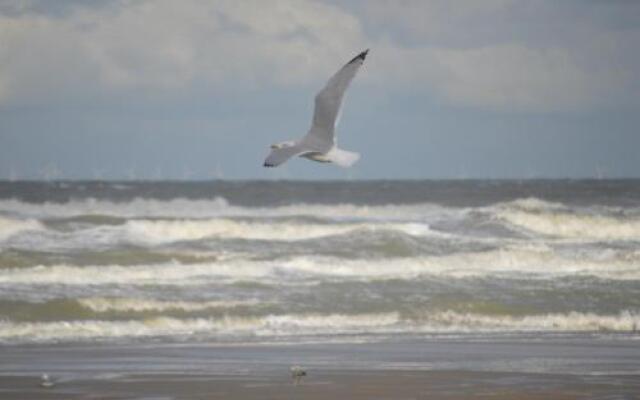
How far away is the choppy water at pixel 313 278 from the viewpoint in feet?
61.8

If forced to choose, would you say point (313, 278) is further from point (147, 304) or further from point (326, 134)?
point (326, 134)

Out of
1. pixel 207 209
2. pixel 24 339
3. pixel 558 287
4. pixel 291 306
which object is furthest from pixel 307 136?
pixel 207 209

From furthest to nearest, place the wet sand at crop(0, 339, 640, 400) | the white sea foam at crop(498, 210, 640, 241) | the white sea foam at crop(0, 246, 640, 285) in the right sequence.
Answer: the white sea foam at crop(498, 210, 640, 241) → the white sea foam at crop(0, 246, 640, 285) → the wet sand at crop(0, 339, 640, 400)

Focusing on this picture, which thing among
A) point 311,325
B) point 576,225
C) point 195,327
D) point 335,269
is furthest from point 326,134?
point 576,225

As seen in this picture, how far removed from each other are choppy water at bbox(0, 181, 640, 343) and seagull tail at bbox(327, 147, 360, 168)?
393 centimetres

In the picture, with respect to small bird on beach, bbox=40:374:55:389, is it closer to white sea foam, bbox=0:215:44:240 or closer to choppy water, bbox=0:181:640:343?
choppy water, bbox=0:181:640:343

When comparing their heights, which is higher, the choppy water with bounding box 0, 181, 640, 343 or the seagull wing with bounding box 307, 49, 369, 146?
the seagull wing with bounding box 307, 49, 369, 146

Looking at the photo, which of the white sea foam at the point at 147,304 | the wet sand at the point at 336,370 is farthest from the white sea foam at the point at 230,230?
the wet sand at the point at 336,370

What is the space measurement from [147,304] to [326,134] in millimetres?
6462

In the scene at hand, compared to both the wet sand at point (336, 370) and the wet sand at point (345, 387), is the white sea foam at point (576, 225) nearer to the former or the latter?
the wet sand at point (336, 370)

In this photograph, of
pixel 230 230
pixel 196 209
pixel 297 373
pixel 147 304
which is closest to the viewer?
pixel 297 373

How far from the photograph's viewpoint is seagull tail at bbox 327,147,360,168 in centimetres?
Answer: 1352

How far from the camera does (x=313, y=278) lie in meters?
24.0

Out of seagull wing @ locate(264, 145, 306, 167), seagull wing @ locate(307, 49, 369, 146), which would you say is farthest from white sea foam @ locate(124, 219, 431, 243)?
seagull wing @ locate(264, 145, 306, 167)
